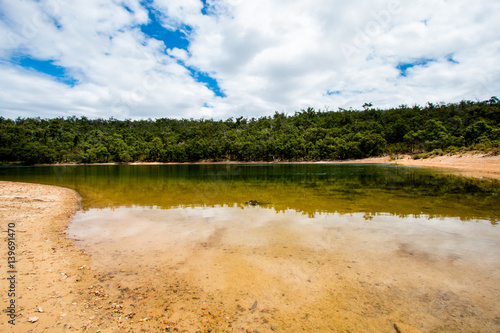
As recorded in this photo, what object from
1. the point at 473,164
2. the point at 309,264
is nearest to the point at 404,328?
the point at 309,264

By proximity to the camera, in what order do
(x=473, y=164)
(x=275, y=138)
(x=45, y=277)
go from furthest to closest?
1. (x=275, y=138)
2. (x=473, y=164)
3. (x=45, y=277)

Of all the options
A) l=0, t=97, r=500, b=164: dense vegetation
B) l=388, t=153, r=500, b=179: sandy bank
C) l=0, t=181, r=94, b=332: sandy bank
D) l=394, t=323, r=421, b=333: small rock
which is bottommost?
l=0, t=181, r=94, b=332: sandy bank

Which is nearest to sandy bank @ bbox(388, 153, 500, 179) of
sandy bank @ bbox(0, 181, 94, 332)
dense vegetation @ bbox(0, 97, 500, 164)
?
dense vegetation @ bbox(0, 97, 500, 164)

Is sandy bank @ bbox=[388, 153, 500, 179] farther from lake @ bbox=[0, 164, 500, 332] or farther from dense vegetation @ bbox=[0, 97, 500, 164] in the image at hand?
dense vegetation @ bbox=[0, 97, 500, 164]

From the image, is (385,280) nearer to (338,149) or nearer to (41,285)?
(41,285)

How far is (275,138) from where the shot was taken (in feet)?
395

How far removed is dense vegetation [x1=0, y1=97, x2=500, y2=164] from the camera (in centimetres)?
9648

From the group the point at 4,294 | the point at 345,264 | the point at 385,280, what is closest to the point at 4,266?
the point at 4,294

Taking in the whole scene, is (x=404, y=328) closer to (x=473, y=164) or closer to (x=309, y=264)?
(x=309, y=264)

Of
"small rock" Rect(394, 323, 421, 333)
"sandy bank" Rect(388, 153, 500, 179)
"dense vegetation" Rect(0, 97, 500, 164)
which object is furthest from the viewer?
"dense vegetation" Rect(0, 97, 500, 164)

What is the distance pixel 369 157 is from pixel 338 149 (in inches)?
483

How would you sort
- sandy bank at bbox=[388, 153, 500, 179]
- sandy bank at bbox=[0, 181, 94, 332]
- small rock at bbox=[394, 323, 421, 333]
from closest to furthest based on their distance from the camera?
1. small rock at bbox=[394, 323, 421, 333]
2. sandy bank at bbox=[0, 181, 94, 332]
3. sandy bank at bbox=[388, 153, 500, 179]

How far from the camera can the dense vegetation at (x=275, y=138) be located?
96.5 m

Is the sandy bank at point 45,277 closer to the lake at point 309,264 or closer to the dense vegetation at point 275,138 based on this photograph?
the lake at point 309,264
